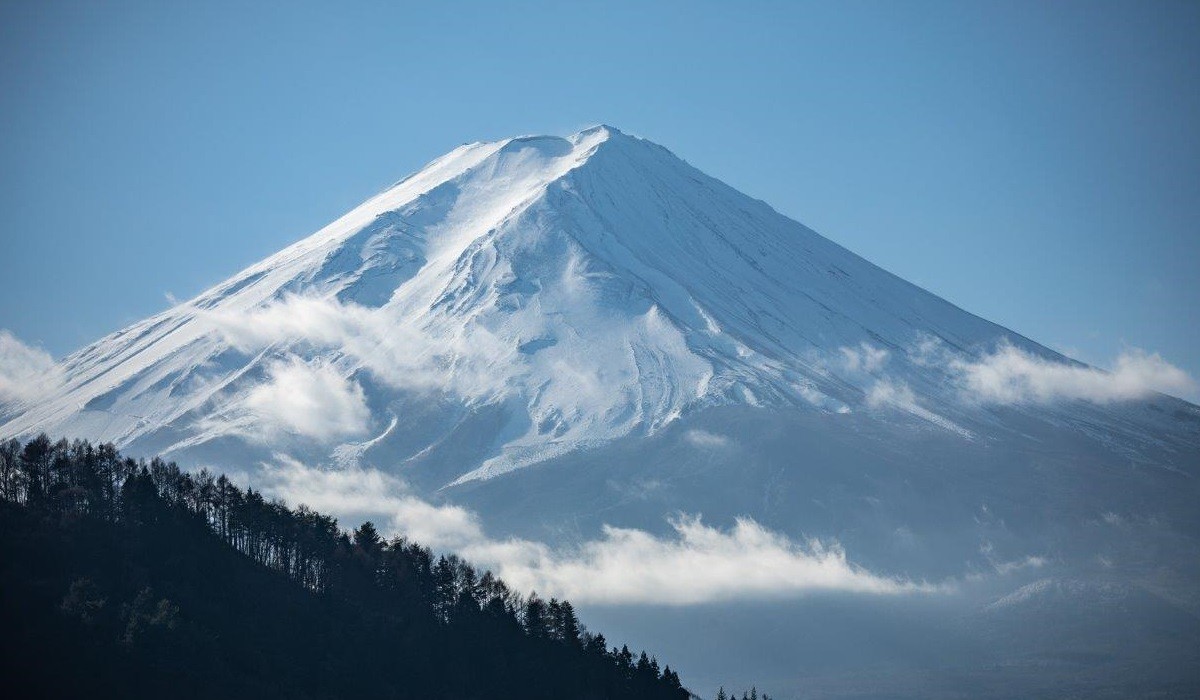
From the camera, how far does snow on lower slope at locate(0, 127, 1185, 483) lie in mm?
152750

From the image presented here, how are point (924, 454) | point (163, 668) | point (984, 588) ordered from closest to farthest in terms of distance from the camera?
point (163, 668) < point (984, 588) < point (924, 454)

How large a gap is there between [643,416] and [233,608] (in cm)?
8313

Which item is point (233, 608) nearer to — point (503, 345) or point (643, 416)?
point (643, 416)

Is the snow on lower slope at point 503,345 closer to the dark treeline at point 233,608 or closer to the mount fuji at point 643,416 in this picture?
the mount fuji at point 643,416

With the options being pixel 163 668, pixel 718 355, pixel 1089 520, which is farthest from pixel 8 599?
pixel 1089 520

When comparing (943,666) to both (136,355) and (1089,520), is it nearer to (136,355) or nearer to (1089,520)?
(1089,520)

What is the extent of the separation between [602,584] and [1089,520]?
5418 cm

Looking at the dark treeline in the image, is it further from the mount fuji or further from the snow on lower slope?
the snow on lower slope

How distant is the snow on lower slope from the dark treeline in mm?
67328

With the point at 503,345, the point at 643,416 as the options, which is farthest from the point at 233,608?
the point at 503,345

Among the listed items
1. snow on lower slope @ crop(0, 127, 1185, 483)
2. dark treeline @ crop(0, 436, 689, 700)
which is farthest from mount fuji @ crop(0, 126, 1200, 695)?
dark treeline @ crop(0, 436, 689, 700)

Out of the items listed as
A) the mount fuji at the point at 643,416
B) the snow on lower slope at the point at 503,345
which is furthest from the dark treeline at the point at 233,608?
the snow on lower slope at the point at 503,345

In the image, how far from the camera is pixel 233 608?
230ft

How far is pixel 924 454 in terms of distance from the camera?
158625 mm
